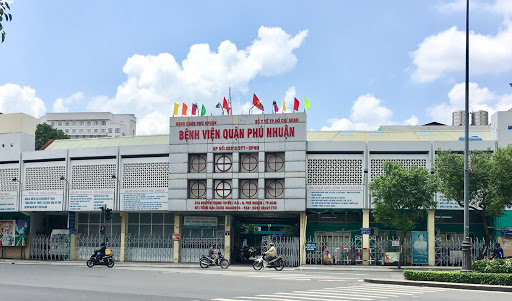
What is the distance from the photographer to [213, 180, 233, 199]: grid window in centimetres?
4141

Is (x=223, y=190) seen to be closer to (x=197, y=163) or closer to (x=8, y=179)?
(x=197, y=163)

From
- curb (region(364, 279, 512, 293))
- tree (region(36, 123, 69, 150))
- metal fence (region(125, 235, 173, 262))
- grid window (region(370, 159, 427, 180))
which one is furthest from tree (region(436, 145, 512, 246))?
tree (region(36, 123, 69, 150))

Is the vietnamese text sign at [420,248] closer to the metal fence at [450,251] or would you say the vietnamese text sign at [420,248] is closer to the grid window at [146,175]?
the metal fence at [450,251]

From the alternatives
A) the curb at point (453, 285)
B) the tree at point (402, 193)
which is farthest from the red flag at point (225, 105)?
the curb at point (453, 285)

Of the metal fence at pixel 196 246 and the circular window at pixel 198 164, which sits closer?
the circular window at pixel 198 164

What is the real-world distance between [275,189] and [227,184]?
3529mm

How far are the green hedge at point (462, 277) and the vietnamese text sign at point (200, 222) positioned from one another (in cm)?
2185

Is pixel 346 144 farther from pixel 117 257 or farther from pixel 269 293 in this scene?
pixel 269 293

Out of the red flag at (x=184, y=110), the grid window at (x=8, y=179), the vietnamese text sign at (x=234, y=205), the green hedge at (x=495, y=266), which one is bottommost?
the green hedge at (x=495, y=266)

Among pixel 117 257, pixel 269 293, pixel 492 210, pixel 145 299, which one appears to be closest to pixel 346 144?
pixel 492 210

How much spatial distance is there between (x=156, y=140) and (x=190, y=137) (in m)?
6.78

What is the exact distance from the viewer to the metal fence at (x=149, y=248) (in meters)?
43.8

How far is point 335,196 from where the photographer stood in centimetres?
3981

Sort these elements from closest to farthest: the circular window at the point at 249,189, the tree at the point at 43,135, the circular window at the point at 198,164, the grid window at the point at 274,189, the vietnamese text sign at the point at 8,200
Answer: the grid window at the point at 274,189
the circular window at the point at 249,189
the circular window at the point at 198,164
the vietnamese text sign at the point at 8,200
the tree at the point at 43,135
